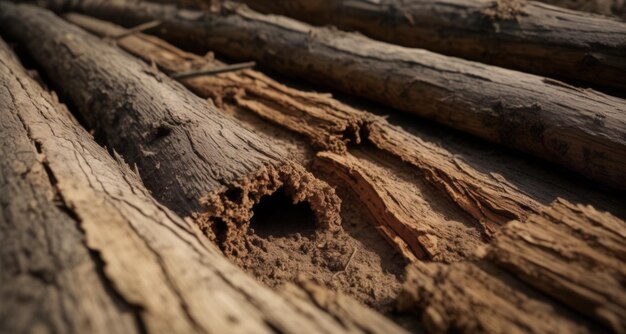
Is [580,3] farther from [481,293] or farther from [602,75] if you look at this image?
[481,293]

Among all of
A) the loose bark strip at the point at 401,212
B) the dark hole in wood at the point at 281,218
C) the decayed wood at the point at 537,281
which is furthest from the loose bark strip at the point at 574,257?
the dark hole in wood at the point at 281,218

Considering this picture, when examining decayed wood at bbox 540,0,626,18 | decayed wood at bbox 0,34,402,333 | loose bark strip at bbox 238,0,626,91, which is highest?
decayed wood at bbox 540,0,626,18

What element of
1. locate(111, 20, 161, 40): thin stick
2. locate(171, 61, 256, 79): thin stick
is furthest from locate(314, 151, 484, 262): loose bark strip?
locate(111, 20, 161, 40): thin stick

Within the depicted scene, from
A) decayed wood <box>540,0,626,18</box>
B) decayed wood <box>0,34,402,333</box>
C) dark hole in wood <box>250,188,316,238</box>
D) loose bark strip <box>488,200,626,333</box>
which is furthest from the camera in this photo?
decayed wood <box>540,0,626,18</box>

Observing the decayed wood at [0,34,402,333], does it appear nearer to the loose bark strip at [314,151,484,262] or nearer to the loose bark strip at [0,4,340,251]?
the loose bark strip at [0,4,340,251]

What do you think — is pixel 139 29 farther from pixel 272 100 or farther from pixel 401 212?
pixel 401 212
